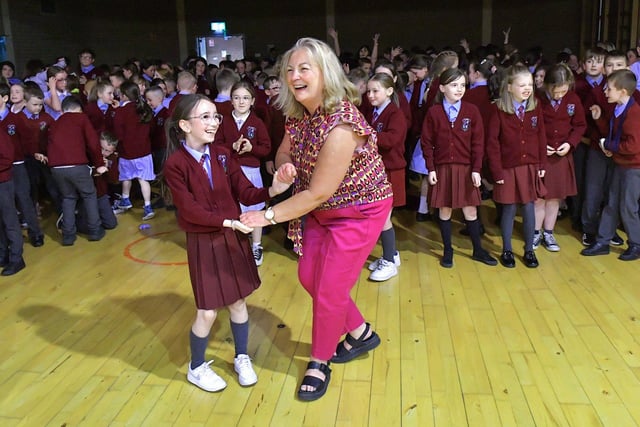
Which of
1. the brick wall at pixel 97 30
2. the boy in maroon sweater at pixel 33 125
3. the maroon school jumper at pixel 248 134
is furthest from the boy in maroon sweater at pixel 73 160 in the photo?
the brick wall at pixel 97 30

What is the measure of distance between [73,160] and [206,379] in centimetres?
286

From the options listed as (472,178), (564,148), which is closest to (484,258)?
(472,178)

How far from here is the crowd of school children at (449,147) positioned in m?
4.24

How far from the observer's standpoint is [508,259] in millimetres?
4418

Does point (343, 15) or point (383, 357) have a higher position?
point (343, 15)

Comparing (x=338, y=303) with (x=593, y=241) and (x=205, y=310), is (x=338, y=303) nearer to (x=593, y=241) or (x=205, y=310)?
(x=205, y=310)

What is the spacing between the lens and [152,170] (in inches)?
239

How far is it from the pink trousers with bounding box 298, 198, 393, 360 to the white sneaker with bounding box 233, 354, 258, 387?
327mm

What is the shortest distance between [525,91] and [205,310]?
103 inches

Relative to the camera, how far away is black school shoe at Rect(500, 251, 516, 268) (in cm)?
439

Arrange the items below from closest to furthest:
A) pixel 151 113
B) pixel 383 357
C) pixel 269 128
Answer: pixel 383 357 → pixel 269 128 → pixel 151 113

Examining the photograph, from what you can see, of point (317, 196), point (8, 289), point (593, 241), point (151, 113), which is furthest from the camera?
point (151, 113)

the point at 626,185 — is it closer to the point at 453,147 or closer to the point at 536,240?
the point at 536,240

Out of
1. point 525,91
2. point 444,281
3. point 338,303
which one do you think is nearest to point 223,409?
point 338,303
